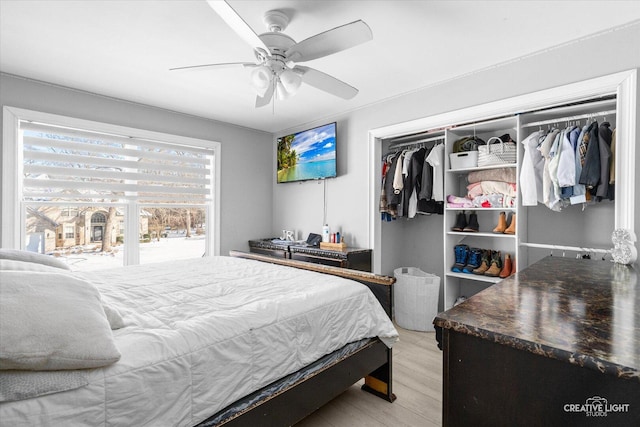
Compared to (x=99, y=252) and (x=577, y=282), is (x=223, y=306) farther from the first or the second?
(x=99, y=252)

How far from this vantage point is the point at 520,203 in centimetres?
272

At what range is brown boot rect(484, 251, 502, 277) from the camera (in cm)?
294

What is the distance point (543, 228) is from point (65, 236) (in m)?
4.65

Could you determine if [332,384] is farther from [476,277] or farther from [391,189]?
[391,189]

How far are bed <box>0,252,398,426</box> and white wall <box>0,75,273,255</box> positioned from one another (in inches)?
75.4

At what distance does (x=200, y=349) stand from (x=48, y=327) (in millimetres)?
454

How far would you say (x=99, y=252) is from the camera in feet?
11.0

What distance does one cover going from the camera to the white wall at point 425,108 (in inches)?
84.0

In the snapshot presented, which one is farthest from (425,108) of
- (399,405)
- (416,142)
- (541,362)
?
(541,362)

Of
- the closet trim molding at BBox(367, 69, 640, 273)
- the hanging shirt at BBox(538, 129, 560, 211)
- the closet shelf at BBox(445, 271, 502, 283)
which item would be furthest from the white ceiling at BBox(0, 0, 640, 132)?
the closet shelf at BBox(445, 271, 502, 283)

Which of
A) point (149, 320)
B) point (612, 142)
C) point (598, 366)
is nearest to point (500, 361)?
point (598, 366)

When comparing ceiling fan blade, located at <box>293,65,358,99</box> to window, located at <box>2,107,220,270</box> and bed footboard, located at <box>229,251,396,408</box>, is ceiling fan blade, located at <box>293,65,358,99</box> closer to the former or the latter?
bed footboard, located at <box>229,251,396,408</box>

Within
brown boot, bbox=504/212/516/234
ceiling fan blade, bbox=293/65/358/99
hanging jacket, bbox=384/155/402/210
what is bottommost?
brown boot, bbox=504/212/516/234

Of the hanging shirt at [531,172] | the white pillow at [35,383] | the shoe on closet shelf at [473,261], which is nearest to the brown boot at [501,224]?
the shoe on closet shelf at [473,261]
